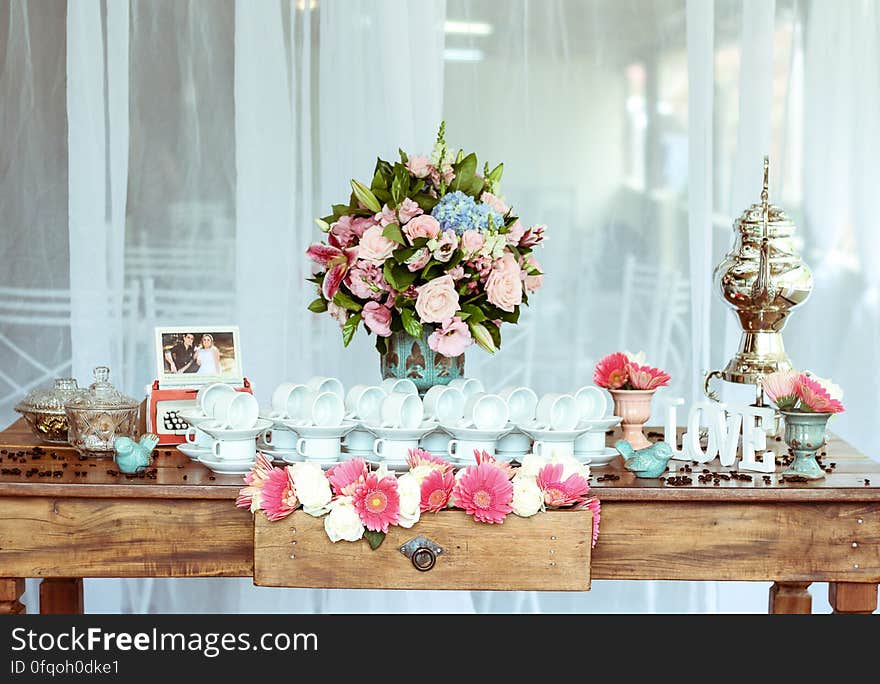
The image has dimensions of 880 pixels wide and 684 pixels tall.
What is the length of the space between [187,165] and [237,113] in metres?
0.18

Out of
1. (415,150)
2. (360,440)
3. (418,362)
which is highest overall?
(415,150)

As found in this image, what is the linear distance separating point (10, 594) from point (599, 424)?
0.87 meters

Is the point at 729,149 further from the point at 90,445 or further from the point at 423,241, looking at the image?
the point at 90,445

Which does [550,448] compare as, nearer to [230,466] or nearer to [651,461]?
[651,461]

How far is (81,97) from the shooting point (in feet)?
8.63

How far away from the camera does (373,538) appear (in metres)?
1.50

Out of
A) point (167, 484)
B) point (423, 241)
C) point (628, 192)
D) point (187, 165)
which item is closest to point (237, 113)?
point (187, 165)

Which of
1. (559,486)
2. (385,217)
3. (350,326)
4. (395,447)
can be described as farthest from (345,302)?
(559,486)

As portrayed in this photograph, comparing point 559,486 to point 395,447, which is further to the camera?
point 395,447

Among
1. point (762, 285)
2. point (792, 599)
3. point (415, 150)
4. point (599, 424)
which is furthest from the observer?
point (415, 150)

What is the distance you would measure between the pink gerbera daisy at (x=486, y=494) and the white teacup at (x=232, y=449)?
12.8 inches

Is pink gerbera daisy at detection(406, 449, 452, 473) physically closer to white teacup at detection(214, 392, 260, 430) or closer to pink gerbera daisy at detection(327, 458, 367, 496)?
pink gerbera daisy at detection(327, 458, 367, 496)

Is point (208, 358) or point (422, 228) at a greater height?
point (422, 228)

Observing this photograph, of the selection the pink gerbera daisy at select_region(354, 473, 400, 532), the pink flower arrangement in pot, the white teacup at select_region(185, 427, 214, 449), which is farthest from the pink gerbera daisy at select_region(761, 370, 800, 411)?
the white teacup at select_region(185, 427, 214, 449)
